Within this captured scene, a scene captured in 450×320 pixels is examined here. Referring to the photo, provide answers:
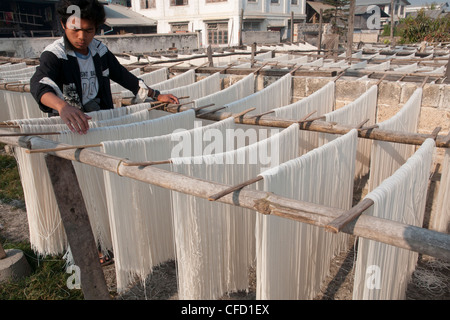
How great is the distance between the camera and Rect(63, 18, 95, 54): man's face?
3034 millimetres

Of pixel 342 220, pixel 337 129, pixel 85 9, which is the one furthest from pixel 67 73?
pixel 342 220

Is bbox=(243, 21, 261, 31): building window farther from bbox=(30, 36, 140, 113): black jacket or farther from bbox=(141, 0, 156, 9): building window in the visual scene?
bbox=(30, 36, 140, 113): black jacket

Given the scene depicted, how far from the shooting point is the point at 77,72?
346 centimetres

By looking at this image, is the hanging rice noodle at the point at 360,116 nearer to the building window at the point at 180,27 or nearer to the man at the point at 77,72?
the man at the point at 77,72

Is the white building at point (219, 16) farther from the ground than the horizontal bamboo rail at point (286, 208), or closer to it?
farther from the ground

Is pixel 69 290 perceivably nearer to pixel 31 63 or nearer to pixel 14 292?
pixel 14 292

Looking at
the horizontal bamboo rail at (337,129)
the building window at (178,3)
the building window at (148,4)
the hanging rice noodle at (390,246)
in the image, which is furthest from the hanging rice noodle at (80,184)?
the building window at (148,4)

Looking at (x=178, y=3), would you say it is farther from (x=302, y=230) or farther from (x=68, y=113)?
(x=302, y=230)

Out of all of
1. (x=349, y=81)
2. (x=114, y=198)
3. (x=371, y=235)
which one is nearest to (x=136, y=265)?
(x=114, y=198)

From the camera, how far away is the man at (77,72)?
2957 mm

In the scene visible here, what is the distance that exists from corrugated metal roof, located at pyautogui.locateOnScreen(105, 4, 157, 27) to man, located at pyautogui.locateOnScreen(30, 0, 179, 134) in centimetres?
2901

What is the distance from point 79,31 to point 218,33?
3185 centimetres

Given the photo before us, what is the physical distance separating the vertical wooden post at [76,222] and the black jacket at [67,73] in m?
0.74

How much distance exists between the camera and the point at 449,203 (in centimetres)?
365
